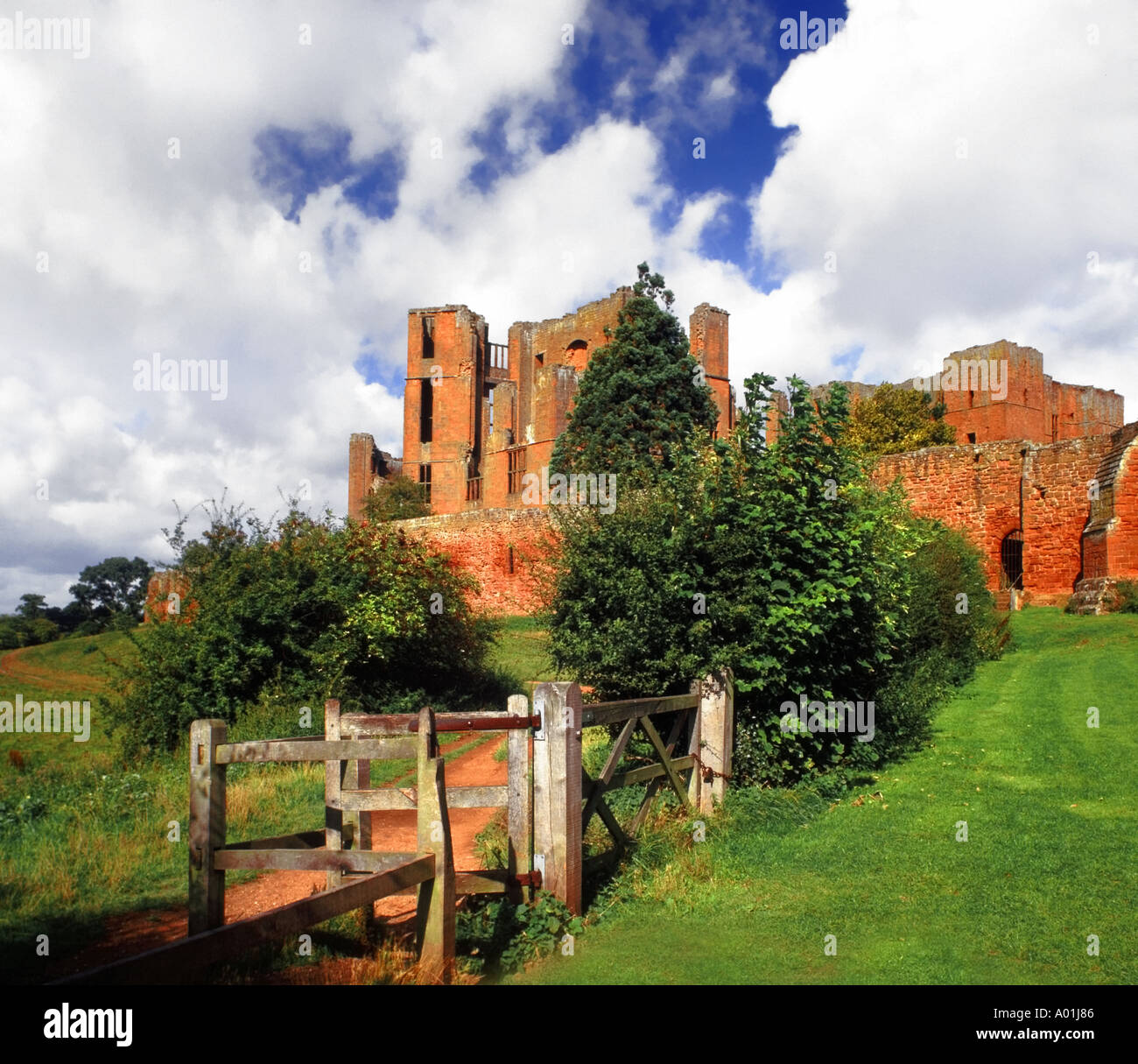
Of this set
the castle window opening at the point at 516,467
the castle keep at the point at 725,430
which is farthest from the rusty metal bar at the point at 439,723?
the castle window opening at the point at 516,467

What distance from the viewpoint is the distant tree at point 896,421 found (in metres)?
45.7

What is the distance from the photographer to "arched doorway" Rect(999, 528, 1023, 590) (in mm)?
29123

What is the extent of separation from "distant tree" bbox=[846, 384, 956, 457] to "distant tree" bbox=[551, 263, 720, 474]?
54.4 ft

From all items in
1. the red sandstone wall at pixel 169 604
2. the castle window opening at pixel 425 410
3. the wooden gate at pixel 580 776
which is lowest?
the wooden gate at pixel 580 776

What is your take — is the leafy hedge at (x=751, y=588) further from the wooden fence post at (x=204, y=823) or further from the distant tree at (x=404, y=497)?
the distant tree at (x=404, y=497)

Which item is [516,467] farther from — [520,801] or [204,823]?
[204,823]

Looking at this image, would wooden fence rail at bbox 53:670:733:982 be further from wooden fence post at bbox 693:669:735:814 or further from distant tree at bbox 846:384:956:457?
distant tree at bbox 846:384:956:457

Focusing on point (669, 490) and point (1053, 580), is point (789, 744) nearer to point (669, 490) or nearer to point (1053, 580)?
point (669, 490)

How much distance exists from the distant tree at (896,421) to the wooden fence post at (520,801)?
40.8 m

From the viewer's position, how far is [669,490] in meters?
10.1

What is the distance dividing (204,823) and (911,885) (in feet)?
15.2

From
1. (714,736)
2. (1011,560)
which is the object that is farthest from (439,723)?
(1011,560)

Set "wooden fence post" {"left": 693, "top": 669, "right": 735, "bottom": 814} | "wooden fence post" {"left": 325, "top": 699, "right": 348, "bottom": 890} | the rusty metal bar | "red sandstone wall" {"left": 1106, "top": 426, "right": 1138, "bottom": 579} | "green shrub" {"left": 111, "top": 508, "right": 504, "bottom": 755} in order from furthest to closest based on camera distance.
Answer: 1. "red sandstone wall" {"left": 1106, "top": 426, "right": 1138, "bottom": 579}
2. "green shrub" {"left": 111, "top": 508, "right": 504, "bottom": 755}
3. "wooden fence post" {"left": 693, "top": 669, "right": 735, "bottom": 814}
4. "wooden fence post" {"left": 325, "top": 699, "right": 348, "bottom": 890}
5. the rusty metal bar

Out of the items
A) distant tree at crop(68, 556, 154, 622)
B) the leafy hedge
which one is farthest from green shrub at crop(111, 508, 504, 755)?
distant tree at crop(68, 556, 154, 622)
